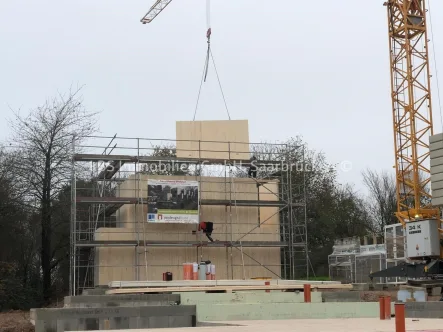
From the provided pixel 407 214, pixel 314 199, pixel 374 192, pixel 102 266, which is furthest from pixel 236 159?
pixel 374 192

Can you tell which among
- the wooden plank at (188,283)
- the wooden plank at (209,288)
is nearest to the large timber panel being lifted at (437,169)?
the wooden plank at (209,288)

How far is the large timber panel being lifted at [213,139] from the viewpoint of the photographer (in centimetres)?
3219

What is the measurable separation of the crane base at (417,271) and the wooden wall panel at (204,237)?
672cm

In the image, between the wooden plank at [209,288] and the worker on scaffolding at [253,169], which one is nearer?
the wooden plank at [209,288]

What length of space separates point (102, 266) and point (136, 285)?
539cm

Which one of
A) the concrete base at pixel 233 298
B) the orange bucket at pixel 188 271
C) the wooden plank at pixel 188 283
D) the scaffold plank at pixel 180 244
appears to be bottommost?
the concrete base at pixel 233 298

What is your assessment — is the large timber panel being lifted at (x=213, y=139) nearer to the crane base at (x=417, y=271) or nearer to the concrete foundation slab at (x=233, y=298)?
the crane base at (x=417, y=271)

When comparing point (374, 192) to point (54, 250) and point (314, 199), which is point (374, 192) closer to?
point (314, 199)

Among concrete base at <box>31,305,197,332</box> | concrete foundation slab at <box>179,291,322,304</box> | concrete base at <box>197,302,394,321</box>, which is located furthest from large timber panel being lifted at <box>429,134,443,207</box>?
concrete base at <box>31,305,197,332</box>

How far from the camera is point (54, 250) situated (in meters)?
40.3

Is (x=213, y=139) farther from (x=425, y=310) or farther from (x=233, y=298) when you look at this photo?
(x=425, y=310)

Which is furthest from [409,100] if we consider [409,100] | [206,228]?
[206,228]

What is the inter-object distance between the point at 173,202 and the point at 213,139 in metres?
4.59

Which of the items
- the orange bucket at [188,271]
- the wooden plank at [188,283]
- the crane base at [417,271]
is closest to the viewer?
the wooden plank at [188,283]
